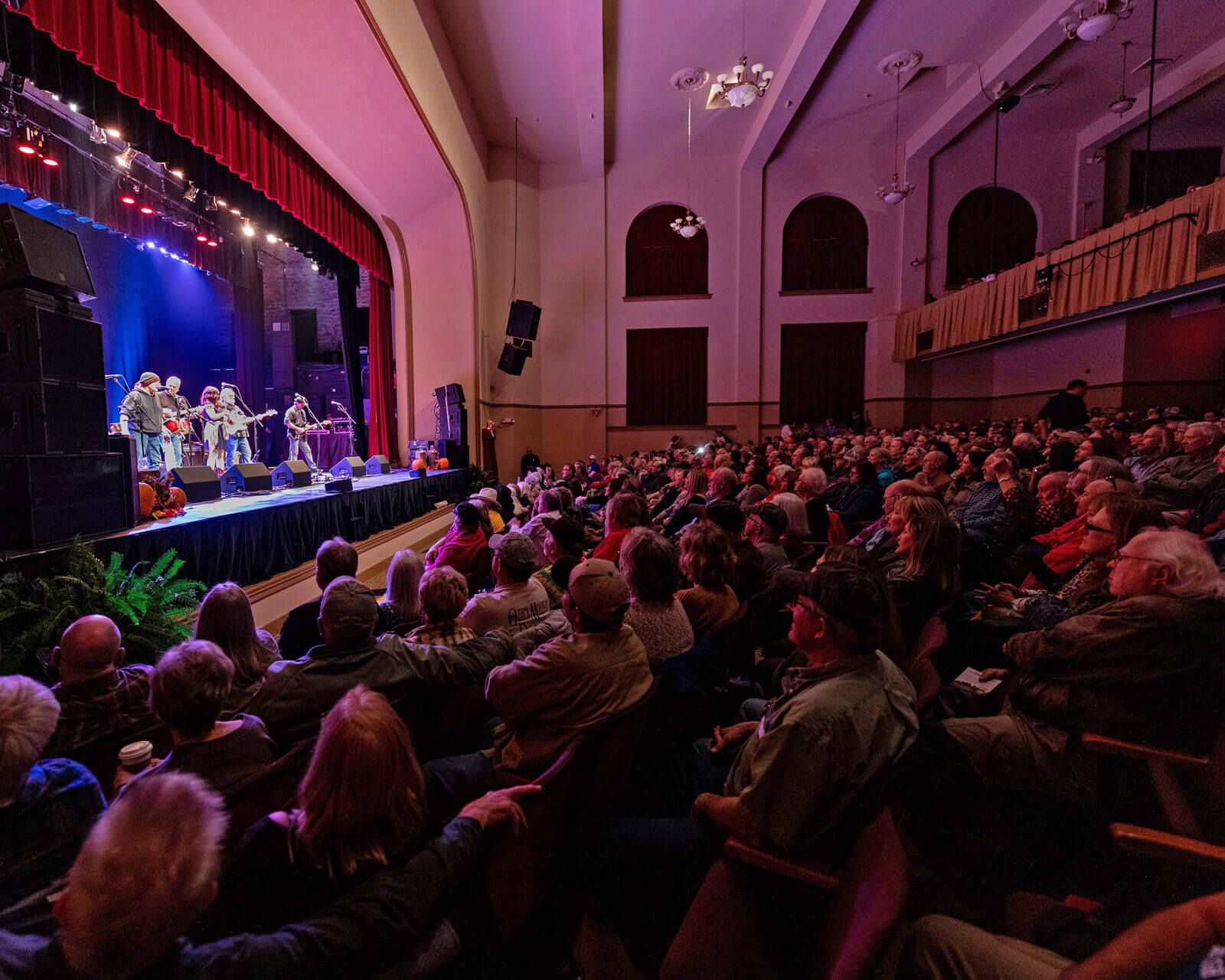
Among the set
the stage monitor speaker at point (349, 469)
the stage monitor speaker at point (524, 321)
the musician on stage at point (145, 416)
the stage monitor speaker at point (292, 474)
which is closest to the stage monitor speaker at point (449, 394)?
the stage monitor speaker at point (524, 321)

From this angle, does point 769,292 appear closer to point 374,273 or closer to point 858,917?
point 374,273

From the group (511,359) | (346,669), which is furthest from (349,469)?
(346,669)

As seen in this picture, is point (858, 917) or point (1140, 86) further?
point (1140, 86)

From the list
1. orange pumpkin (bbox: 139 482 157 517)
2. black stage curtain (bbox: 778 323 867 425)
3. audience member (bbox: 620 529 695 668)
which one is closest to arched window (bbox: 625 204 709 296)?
black stage curtain (bbox: 778 323 867 425)

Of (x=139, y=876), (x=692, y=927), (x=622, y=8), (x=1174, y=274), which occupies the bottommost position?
(x=692, y=927)

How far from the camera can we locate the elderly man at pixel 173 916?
0.66 metres

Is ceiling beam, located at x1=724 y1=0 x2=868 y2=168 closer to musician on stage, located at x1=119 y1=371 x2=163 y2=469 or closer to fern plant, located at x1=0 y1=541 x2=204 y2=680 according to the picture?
musician on stage, located at x1=119 y1=371 x2=163 y2=469

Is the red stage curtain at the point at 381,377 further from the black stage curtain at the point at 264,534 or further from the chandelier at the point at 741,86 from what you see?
the chandelier at the point at 741,86

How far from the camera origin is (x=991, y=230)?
1195 cm

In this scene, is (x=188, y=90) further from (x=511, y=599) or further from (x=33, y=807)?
(x=33, y=807)

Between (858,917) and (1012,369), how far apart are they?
1389cm

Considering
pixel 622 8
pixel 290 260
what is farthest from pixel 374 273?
pixel 622 8

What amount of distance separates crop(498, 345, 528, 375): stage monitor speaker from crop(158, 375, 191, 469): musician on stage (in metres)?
5.17

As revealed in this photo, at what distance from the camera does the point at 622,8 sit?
764 centimetres
